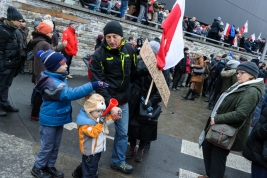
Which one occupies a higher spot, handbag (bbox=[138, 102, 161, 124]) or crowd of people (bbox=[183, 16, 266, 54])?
crowd of people (bbox=[183, 16, 266, 54])

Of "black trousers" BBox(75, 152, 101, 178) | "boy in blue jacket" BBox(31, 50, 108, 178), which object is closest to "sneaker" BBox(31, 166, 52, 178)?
"boy in blue jacket" BBox(31, 50, 108, 178)

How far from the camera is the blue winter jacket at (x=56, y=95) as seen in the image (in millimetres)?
2826

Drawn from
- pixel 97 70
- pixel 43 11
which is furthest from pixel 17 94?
pixel 43 11

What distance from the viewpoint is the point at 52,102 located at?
301 centimetres

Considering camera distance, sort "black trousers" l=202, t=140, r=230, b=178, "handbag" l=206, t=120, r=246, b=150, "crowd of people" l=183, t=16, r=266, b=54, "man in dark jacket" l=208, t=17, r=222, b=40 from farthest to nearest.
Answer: "man in dark jacket" l=208, t=17, r=222, b=40, "crowd of people" l=183, t=16, r=266, b=54, "black trousers" l=202, t=140, r=230, b=178, "handbag" l=206, t=120, r=246, b=150

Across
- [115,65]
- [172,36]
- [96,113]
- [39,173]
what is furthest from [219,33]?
[39,173]

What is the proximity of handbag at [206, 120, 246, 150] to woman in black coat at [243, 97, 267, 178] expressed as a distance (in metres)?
0.27

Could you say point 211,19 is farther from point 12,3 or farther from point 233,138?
point 233,138

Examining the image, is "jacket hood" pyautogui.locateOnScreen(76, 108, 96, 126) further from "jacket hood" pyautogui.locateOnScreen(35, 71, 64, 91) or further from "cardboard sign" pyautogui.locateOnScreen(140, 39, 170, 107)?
"cardboard sign" pyautogui.locateOnScreen(140, 39, 170, 107)

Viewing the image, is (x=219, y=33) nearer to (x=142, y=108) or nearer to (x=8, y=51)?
(x=142, y=108)

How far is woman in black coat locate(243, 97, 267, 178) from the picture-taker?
2.92m

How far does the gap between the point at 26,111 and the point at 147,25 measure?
9.91 m

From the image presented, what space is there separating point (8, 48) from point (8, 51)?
0.18 feet

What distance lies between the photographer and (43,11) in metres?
9.41
